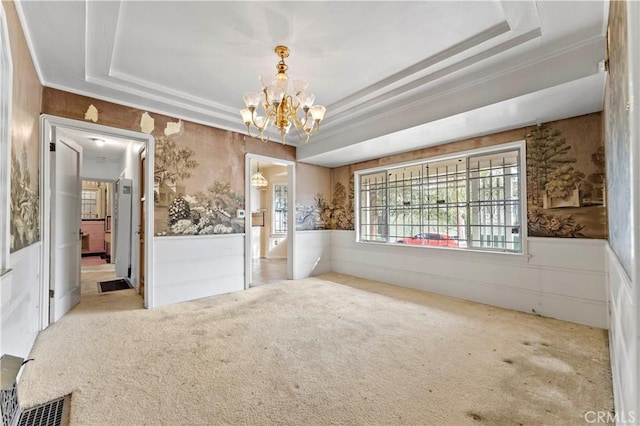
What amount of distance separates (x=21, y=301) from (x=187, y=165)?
234cm

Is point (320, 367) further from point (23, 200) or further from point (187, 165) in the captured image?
point (187, 165)

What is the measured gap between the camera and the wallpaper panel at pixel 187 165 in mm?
3396

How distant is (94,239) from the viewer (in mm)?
8727

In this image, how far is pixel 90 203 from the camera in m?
9.73

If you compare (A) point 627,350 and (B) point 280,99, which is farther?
(B) point 280,99

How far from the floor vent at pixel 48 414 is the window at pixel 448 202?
455 centimetres

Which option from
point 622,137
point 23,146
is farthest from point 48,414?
point 622,137

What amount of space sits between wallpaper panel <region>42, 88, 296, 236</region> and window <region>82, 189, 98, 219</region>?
792 centimetres

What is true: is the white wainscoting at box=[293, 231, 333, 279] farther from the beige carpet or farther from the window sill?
the beige carpet

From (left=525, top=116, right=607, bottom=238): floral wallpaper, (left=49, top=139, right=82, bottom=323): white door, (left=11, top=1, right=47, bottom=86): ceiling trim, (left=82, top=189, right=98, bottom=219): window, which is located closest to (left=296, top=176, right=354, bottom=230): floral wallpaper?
(left=525, top=116, right=607, bottom=238): floral wallpaper

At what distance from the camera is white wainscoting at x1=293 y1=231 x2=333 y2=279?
549cm

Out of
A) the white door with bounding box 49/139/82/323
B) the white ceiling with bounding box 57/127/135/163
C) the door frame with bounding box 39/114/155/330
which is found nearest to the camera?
the door frame with bounding box 39/114/155/330

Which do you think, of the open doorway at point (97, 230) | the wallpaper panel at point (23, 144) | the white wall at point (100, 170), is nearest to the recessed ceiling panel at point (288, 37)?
the wallpaper panel at point (23, 144)

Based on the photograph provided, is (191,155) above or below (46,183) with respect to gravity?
above
